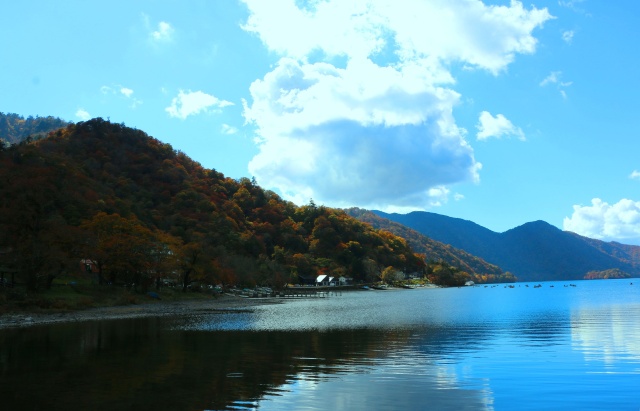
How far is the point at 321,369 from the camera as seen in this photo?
19109 millimetres

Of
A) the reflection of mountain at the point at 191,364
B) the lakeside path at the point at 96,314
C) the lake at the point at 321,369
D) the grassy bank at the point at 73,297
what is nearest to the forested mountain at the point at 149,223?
the grassy bank at the point at 73,297

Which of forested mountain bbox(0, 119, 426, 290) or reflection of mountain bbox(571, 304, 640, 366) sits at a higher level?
forested mountain bbox(0, 119, 426, 290)

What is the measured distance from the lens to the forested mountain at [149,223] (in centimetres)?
5281

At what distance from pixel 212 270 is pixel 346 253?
314 ft

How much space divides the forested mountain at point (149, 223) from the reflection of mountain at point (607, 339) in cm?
4426

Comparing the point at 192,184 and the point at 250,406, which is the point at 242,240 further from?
the point at 250,406

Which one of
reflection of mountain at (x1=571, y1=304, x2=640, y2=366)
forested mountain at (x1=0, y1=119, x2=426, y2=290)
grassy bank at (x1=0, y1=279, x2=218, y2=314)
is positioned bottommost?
reflection of mountain at (x1=571, y1=304, x2=640, y2=366)

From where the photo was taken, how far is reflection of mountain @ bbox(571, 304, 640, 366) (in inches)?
852

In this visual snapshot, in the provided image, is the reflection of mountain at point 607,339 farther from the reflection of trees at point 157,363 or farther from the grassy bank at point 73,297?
the grassy bank at point 73,297

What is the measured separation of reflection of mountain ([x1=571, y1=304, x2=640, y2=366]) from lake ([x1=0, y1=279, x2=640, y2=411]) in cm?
8

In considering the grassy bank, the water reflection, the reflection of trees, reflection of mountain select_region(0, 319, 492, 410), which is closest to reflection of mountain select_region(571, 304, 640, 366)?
the water reflection

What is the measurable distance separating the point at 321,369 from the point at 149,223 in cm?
9020

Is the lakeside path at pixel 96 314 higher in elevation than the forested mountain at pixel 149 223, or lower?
lower

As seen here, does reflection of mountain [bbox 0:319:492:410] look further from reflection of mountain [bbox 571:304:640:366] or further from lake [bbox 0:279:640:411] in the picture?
reflection of mountain [bbox 571:304:640:366]
